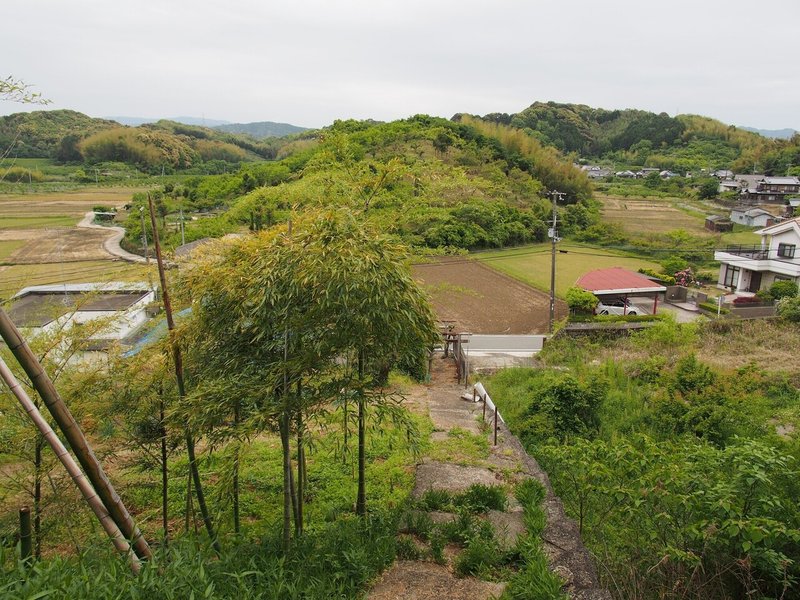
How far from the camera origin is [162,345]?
4.82m

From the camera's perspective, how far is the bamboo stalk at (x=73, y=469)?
3.05 metres

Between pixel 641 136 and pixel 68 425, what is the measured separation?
101 metres

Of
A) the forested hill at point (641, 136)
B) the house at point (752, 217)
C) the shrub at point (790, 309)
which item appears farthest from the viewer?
the forested hill at point (641, 136)

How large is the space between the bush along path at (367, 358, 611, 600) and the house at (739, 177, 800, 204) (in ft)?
169

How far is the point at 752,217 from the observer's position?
41.0 meters

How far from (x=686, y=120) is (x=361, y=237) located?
10669cm

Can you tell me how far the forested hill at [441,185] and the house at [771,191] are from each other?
14679mm

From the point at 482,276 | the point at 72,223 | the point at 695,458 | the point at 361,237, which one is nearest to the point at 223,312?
the point at 361,237

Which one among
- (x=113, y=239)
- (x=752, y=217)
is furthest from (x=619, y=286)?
(x=113, y=239)

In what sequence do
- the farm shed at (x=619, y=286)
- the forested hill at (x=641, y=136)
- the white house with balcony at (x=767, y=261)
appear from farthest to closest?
the forested hill at (x=641, y=136) < the white house with balcony at (x=767, y=261) < the farm shed at (x=619, y=286)

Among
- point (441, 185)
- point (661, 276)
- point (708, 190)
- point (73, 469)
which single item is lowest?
point (661, 276)

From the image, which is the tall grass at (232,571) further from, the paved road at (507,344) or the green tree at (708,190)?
the green tree at (708,190)

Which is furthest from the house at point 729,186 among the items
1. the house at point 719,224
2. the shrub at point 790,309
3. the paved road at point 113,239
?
the paved road at point 113,239

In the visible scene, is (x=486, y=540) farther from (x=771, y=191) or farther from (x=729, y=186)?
(x=729, y=186)
